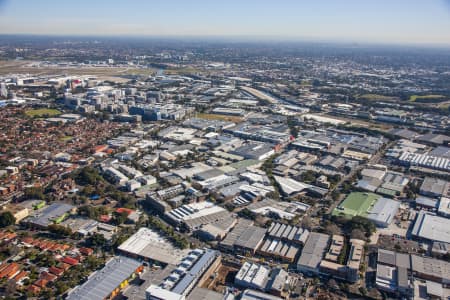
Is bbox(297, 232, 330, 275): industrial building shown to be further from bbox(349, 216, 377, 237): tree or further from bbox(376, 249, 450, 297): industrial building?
bbox(376, 249, 450, 297): industrial building

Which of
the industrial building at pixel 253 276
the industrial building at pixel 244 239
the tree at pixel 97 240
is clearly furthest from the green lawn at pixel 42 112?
the industrial building at pixel 253 276

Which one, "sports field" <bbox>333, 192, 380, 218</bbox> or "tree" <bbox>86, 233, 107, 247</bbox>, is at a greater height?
"sports field" <bbox>333, 192, 380, 218</bbox>

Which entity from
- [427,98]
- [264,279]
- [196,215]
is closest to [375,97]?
[427,98]

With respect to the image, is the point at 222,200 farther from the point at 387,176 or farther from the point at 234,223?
the point at 387,176

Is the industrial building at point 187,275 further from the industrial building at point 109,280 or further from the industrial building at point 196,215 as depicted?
the industrial building at point 196,215

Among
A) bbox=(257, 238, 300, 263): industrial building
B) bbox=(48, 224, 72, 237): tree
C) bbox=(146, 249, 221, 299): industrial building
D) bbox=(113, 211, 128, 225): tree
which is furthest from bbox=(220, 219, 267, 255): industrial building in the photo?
bbox=(48, 224, 72, 237): tree

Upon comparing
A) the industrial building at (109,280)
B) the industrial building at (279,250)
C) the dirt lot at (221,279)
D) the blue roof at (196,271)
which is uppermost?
the blue roof at (196,271)

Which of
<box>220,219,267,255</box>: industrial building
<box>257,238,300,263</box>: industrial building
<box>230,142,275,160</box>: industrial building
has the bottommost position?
<box>257,238,300,263</box>: industrial building
